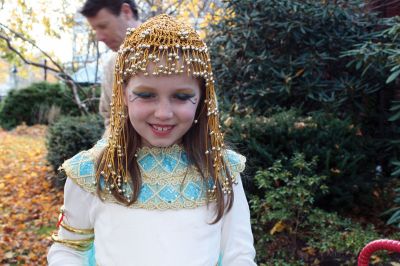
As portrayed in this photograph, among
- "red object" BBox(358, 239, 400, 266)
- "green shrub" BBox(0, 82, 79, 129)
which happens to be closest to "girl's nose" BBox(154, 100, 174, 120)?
"red object" BBox(358, 239, 400, 266)

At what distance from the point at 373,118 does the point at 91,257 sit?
4242 mm

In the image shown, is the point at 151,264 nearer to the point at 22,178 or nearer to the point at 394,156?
the point at 394,156

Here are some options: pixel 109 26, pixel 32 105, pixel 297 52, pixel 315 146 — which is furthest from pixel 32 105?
pixel 109 26

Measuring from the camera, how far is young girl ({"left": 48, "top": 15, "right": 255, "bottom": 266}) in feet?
4.40

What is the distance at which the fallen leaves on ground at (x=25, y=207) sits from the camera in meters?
4.42

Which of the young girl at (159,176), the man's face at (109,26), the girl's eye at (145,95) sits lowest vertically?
the young girl at (159,176)

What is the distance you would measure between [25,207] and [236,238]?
5.07 meters

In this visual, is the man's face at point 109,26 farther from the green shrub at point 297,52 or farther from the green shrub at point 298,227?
the green shrub at point 297,52

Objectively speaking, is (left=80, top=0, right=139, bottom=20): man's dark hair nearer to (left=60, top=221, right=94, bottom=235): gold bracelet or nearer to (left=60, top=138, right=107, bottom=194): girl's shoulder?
(left=60, top=138, right=107, bottom=194): girl's shoulder

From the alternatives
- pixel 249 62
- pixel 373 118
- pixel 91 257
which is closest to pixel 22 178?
pixel 249 62

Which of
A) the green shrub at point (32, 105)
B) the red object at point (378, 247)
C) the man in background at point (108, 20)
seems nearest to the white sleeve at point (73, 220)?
the red object at point (378, 247)

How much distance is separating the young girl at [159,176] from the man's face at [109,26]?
4.28ft

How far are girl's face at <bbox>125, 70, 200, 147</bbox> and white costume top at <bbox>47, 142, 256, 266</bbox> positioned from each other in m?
0.12

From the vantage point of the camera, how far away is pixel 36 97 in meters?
15.0
